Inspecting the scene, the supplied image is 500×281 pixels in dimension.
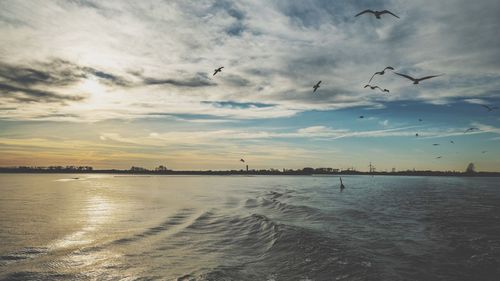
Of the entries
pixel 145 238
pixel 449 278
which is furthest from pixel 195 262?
pixel 449 278

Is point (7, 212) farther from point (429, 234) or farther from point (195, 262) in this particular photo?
point (429, 234)

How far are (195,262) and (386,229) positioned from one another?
14501mm

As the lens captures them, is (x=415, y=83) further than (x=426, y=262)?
Yes

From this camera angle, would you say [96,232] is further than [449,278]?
Yes

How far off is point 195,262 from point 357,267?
22.0ft

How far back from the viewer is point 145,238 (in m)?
20.2

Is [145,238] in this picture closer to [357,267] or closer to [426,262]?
[357,267]

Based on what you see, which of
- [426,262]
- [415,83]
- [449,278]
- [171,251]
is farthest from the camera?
[415,83]

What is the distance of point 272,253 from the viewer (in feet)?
55.5

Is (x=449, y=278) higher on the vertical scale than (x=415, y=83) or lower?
lower

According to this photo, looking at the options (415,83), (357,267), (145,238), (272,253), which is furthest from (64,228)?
(415,83)

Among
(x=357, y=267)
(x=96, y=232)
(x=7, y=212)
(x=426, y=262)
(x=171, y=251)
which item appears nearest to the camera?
(x=357, y=267)

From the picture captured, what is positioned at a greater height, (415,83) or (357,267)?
(415,83)

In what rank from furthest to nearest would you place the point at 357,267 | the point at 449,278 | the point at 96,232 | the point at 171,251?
the point at 96,232 < the point at 171,251 < the point at 357,267 < the point at 449,278
